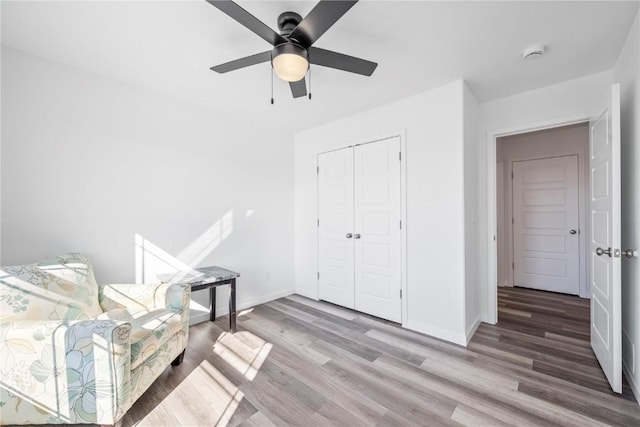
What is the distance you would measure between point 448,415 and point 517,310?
2.48 metres

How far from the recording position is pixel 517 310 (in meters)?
3.47

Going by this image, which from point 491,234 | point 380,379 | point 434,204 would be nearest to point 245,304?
point 380,379

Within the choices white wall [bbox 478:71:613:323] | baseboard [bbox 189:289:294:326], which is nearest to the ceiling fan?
white wall [bbox 478:71:613:323]

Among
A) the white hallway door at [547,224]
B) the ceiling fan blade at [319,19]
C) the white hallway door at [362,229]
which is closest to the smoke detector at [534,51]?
the white hallway door at [362,229]

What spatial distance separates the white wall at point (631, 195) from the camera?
1.79m

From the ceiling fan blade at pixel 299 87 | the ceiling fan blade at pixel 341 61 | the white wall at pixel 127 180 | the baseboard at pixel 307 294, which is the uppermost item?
the ceiling fan blade at pixel 341 61

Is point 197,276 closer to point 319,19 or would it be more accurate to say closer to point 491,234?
point 319,19

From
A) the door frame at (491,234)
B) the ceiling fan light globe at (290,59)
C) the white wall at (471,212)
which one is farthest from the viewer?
the door frame at (491,234)

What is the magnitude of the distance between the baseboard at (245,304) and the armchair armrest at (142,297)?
959mm

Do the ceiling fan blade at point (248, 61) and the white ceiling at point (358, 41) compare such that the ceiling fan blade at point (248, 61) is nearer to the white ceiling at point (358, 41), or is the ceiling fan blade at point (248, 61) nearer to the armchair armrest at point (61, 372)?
the white ceiling at point (358, 41)

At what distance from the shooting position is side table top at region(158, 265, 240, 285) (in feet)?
8.62

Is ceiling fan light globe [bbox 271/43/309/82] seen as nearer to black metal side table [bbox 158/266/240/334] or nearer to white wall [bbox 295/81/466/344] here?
white wall [bbox 295/81/466/344]

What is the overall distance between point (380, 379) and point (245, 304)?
2.10 m

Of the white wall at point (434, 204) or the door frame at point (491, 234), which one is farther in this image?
the door frame at point (491, 234)
